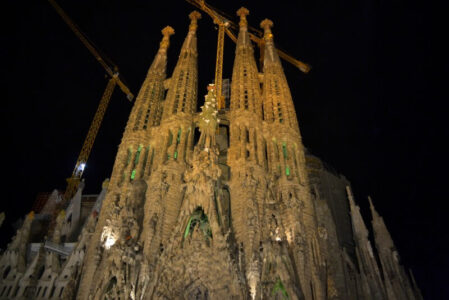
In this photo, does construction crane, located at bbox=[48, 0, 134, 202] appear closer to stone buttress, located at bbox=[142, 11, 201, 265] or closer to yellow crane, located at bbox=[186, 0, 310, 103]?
yellow crane, located at bbox=[186, 0, 310, 103]

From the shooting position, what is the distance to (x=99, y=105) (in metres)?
61.8

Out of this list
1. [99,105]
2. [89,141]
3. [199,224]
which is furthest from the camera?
[99,105]

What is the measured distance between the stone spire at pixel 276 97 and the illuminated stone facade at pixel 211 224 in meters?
0.13

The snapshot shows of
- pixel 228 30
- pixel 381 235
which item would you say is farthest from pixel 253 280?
pixel 228 30

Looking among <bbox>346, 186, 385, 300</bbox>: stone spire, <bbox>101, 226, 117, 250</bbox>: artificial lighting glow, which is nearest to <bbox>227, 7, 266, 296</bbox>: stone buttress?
<bbox>101, 226, 117, 250</bbox>: artificial lighting glow

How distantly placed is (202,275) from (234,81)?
21098mm

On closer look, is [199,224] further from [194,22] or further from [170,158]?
[194,22]

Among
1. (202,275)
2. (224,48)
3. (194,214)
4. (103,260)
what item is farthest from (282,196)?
(224,48)

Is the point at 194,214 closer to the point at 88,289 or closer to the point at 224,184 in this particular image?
the point at 224,184

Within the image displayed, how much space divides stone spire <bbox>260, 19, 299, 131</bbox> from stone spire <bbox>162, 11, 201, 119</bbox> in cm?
773

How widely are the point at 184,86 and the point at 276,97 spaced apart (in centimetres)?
975

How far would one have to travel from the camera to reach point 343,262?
99.6 feet

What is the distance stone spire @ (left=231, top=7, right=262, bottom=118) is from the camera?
34.5 metres

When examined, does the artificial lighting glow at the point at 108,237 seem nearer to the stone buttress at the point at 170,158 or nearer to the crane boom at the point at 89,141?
the stone buttress at the point at 170,158
